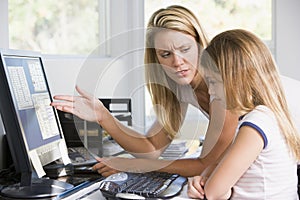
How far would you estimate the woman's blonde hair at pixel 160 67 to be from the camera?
5.49 ft

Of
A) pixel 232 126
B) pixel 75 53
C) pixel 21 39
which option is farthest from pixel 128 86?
pixel 232 126

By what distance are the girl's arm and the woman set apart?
0.74 feet

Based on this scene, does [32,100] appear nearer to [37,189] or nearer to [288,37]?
[37,189]

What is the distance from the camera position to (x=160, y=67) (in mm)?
1775

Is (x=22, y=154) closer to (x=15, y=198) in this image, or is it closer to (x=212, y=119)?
(x=15, y=198)

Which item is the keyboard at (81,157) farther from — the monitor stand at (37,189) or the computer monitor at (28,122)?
the monitor stand at (37,189)

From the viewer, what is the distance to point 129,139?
1.88 meters

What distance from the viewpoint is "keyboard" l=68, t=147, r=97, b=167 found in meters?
1.66

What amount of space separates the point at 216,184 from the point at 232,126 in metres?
0.29

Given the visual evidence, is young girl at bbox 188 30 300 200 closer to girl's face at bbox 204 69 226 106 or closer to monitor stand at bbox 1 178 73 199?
girl's face at bbox 204 69 226 106

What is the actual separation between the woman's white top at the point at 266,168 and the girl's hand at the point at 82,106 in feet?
1.87

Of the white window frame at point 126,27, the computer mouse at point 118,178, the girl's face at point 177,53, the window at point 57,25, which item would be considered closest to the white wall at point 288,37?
the white window frame at point 126,27

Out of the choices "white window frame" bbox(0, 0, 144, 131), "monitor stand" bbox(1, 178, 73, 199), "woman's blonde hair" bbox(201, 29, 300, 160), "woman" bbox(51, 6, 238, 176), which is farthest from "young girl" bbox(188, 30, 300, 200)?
"white window frame" bbox(0, 0, 144, 131)

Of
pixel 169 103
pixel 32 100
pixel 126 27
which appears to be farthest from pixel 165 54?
pixel 126 27
